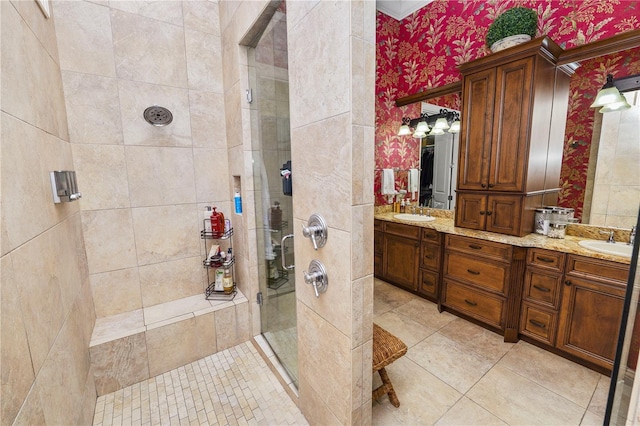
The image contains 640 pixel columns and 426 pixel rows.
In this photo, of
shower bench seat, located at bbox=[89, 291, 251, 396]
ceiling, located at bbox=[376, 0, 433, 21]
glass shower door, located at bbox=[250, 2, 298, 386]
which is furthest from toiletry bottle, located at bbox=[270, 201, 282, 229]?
ceiling, located at bbox=[376, 0, 433, 21]

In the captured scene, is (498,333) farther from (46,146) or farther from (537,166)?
(46,146)

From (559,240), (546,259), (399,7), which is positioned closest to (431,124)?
(399,7)

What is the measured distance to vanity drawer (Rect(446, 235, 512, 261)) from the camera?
6.77 feet

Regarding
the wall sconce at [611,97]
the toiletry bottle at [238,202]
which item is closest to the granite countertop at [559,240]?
the wall sconce at [611,97]

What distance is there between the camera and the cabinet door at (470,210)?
2.32 meters

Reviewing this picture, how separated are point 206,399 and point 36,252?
1.21 metres

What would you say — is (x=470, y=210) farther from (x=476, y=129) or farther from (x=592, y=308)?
(x=592, y=308)

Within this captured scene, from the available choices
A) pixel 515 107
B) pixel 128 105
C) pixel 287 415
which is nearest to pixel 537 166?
pixel 515 107

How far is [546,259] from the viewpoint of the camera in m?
1.88

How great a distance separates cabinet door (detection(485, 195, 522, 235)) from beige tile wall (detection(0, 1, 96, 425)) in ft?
9.28

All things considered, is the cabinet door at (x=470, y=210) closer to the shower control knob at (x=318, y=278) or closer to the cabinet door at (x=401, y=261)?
the cabinet door at (x=401, y=261)

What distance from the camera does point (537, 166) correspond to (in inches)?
81.6

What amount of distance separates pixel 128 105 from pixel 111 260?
1.11 metres

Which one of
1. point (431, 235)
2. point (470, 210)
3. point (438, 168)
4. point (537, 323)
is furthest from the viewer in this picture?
point (438, 168)
